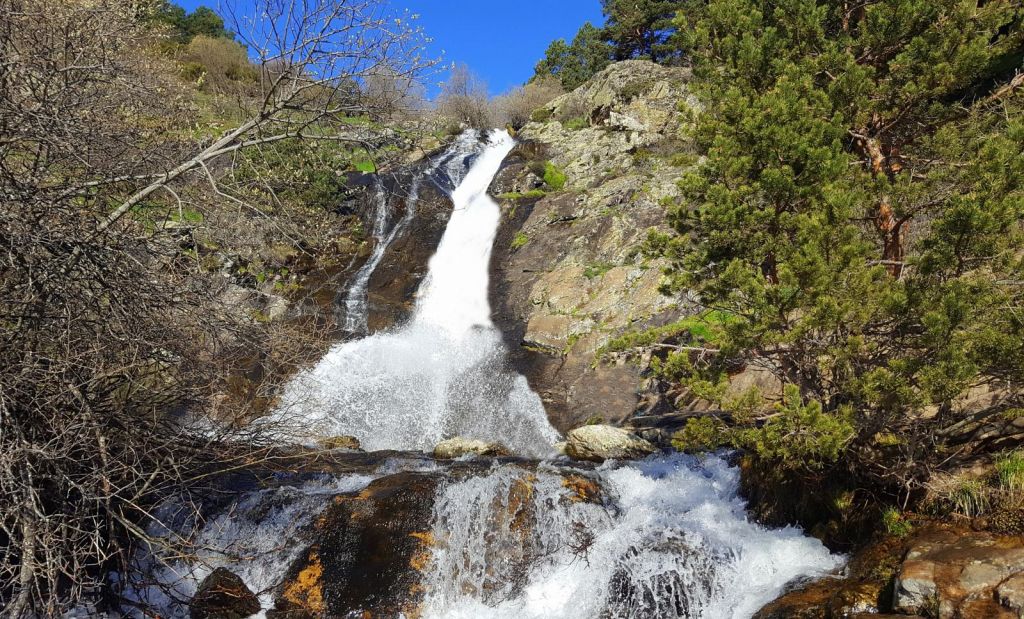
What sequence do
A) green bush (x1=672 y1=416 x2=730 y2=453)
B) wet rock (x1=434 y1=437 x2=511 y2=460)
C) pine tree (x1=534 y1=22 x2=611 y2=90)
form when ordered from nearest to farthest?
1. green bush (x1=672 y1=416 x2=730 y2=453)
2. wet rock (x1=434 y1=437 x2=511 y2=460)
3. pine tree (x1=534 y1=22 x2=611 y2=90)

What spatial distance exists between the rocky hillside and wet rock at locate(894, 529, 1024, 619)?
15.6 ft

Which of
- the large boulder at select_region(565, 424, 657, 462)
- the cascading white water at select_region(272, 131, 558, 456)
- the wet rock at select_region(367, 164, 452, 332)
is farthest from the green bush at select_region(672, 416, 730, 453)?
the wet rock at select_region(367, 164, 452, 332)

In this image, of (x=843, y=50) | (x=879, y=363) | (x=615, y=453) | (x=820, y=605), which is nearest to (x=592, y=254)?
(x=615, y=453)

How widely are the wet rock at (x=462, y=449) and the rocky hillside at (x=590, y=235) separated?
1.89 m

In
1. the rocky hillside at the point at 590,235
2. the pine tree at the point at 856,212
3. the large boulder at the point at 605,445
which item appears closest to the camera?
the pine tree at the point at 856,212

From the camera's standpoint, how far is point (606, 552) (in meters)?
7.23

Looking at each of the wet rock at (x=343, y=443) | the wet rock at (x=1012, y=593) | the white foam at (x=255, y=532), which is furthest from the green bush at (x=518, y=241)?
the wet rock at (x=1012, y=593)

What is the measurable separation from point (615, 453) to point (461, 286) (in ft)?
29.6

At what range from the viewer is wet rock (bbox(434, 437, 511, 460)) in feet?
36.8

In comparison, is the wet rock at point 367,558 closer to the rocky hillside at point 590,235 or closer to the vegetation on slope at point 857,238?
the vegetation on slope at point 857,238

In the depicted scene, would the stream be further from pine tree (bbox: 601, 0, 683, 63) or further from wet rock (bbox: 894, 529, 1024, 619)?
pine tree (bbox: 601, 0, 683, 63)

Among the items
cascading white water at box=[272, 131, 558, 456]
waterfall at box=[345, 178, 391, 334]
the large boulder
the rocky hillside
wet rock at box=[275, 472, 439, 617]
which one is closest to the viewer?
wet rock at box=[275, 472, 439, 617]

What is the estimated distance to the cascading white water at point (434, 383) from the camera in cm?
1293

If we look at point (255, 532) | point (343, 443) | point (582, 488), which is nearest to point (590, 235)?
point (343, 443)
